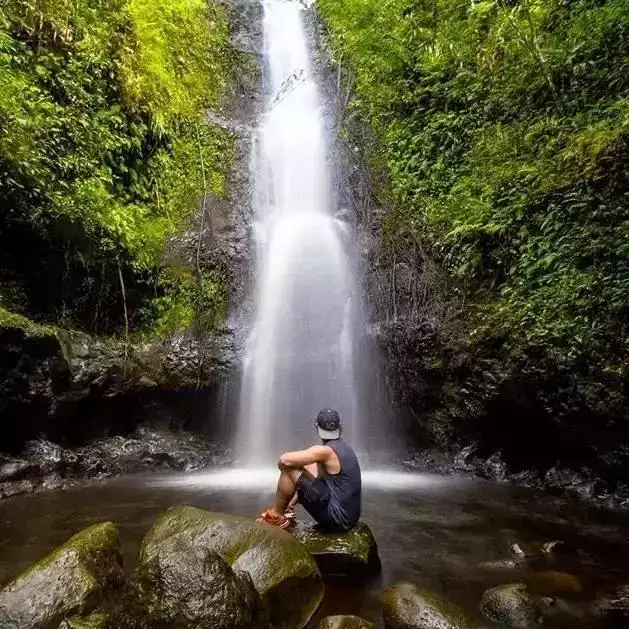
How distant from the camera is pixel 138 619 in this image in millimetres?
3268

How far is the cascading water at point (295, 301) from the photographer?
10117 mm

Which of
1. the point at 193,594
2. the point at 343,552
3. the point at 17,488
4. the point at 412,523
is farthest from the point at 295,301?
the point at 193,594

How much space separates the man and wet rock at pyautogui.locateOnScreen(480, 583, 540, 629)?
1.23 m

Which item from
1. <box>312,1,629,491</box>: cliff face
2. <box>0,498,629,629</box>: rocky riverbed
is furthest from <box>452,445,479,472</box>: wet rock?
<box>0,498,629,629</box>: rocky riverbed

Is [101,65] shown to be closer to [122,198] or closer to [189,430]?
[122,198]

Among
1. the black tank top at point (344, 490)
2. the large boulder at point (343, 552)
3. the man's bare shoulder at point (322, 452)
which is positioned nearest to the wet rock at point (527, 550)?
the large boulder at point (343, 552)

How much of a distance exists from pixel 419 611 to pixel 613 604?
148 cm

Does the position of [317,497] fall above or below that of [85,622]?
above

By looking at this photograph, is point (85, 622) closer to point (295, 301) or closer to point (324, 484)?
point (324, 484)

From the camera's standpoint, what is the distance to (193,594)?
129 inches

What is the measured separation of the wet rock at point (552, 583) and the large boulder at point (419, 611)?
946 mm

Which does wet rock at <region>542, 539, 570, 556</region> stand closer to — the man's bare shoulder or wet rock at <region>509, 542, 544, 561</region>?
wet rock at <region>509, 542, 544, 561</region>

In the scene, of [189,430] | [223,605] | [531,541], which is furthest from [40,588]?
[189,430]

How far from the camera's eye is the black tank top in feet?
16.0
